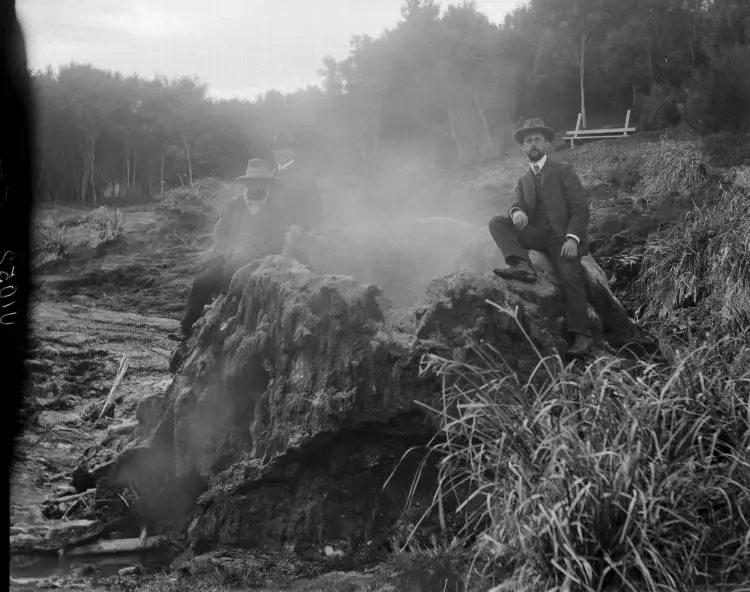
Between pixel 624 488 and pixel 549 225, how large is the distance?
225 cm

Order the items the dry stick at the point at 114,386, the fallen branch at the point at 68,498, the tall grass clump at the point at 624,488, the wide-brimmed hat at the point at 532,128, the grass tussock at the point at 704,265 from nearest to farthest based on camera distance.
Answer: the tall grass clump at the point at 624,488 < the wide-brimmed hat at the point at 532,128 < the fallen branch at the point at 68,498 < the grass tussock at the point at 704,265 < the dry stick at the point at 114,386

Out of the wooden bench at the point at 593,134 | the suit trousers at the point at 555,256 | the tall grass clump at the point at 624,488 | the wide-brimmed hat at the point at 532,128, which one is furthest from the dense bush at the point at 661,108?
the tall grass clump at the point at 624,488

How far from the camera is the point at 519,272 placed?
4594 mm

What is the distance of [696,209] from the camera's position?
22.5ft

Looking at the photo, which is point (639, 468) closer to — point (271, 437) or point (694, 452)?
point (694, 452)

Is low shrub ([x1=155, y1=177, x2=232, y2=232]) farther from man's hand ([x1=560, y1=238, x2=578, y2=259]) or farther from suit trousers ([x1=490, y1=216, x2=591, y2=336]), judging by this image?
man's hand ([x1=560, y1=238, x2=578, y2=259])

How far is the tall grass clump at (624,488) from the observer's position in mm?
2764

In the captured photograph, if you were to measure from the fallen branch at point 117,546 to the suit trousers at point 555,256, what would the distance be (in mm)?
2789

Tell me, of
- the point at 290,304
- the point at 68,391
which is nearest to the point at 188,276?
the point at 68,391

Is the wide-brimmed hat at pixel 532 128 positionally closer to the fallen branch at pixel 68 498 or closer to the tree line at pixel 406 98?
the tree line at pixel 406 98

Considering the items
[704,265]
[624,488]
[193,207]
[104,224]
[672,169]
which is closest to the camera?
[624,488]

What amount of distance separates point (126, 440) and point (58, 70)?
2817 mm

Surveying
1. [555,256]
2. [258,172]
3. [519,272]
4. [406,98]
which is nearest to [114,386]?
[258,172]

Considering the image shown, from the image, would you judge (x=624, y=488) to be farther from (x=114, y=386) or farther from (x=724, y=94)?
(x=724, y=94)
